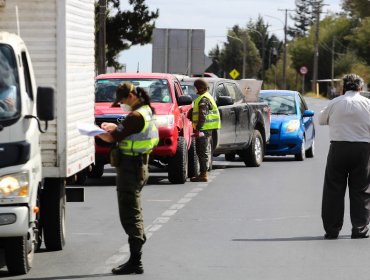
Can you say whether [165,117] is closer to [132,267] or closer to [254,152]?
[254,152]

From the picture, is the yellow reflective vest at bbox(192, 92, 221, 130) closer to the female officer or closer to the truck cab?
the female officer

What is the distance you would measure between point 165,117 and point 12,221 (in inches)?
442

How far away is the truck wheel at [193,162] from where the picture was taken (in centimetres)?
2334

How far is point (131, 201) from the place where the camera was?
11.5 m

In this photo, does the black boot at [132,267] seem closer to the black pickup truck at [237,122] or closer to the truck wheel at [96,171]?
the truck wheel at [96,171]

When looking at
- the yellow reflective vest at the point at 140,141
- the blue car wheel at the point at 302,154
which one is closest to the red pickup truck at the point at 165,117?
the blue car wheel at the point at 302,154

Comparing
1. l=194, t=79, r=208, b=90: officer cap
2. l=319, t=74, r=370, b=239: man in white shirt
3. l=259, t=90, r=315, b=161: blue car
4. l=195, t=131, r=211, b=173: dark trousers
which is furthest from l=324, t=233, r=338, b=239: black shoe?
l=259, t=90, r=315, b=161: blue car

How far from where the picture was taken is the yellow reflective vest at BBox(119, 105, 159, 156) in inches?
454

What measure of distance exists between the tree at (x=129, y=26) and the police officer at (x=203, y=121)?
3634 cm

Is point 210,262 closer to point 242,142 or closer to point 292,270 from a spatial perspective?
point 292,270

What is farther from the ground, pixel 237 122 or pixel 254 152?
pixel 237 122

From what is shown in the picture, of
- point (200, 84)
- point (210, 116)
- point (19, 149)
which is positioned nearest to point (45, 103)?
point (19, 149)

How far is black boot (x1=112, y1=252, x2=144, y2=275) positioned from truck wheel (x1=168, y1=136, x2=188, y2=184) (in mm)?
10348

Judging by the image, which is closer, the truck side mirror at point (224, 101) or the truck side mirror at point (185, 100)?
the truck side mirror at point (185, 100)
